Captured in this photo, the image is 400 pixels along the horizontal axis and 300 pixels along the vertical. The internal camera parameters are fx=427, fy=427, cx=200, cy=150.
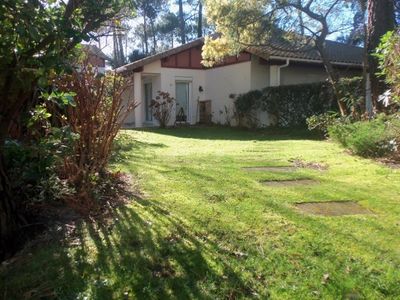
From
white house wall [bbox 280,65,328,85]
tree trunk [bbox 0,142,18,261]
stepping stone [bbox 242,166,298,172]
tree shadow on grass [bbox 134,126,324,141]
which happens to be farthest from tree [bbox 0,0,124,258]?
white house wall [bbox 280,65,328,85]

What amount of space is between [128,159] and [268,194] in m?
3.01

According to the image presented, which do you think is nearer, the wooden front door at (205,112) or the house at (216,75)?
the house at (216,75)

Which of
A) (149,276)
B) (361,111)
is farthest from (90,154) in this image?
(361,111)

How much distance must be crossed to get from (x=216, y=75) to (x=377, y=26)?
32.7 feet

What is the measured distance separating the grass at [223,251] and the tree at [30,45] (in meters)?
0.74

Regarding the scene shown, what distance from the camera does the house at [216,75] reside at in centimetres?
1736

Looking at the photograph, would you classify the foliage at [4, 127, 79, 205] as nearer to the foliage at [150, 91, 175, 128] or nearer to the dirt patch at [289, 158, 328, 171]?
the dirt patch at [289, 158, 328, 171]

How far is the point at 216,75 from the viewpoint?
1981 cm

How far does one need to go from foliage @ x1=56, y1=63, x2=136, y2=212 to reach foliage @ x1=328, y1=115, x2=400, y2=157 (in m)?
4.87

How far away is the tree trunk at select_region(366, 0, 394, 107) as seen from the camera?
10.4m

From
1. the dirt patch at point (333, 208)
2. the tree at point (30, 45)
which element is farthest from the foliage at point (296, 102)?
the tree at point (30, 45)

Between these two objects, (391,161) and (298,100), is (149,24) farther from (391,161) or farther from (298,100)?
(391,161)

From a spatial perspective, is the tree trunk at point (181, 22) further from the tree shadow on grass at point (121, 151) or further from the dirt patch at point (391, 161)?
the dirt patch at point (391, 161)

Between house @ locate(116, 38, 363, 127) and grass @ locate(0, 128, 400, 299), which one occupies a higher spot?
house @ locate(116, 38, 363, 127)
